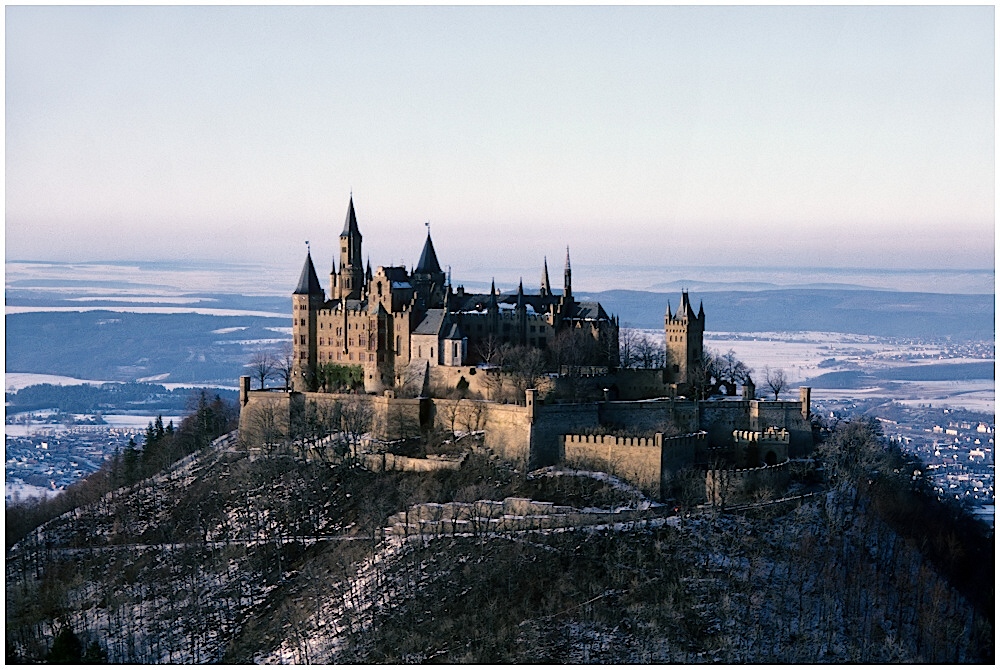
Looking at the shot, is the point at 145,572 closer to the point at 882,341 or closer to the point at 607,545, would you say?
the point at 607,545

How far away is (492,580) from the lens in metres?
49.2

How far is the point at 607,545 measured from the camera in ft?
166

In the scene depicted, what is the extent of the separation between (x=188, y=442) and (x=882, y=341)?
40.2 m

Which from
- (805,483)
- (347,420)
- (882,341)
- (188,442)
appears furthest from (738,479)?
(882,341)

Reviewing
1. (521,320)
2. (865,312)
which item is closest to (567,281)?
(521,320)

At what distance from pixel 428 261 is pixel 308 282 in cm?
498

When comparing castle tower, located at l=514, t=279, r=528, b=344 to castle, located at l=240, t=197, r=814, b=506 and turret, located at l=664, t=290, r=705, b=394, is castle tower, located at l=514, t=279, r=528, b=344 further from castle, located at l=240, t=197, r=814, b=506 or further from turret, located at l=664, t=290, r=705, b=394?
turret, located at l=664, t=290, r=705, b=394

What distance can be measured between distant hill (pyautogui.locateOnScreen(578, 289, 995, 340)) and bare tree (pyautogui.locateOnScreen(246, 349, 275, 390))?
22689mm

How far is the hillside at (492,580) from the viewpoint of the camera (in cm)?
4716

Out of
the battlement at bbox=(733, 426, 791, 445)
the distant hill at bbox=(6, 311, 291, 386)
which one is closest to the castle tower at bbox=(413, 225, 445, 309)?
the battlement at bbox=(733, 426, 791, 445)

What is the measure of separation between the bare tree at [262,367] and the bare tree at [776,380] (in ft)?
65.1

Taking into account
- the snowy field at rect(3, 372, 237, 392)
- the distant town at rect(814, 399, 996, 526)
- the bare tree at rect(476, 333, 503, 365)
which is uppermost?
the bare tree at rect(476, 333, 503, 365)

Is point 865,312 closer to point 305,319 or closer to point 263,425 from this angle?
point 305,319

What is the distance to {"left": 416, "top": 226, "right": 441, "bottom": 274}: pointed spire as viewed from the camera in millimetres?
70062
